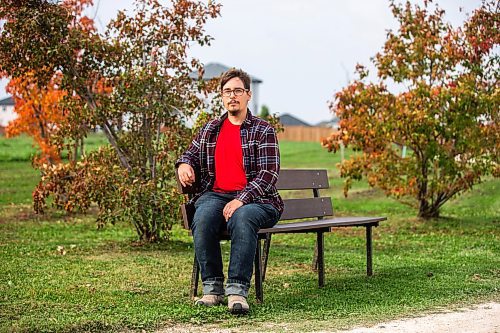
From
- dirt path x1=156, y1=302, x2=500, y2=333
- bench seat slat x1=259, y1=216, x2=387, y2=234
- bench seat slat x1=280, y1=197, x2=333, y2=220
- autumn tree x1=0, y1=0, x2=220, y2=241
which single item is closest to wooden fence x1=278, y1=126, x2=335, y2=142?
autumn tree x1=0, y1=0, x2=220, y2=241

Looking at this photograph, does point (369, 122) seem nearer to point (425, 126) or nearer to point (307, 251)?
point (425, 126)

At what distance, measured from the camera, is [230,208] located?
7.23 meters

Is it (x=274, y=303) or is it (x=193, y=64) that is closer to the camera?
(x=274, y=303)

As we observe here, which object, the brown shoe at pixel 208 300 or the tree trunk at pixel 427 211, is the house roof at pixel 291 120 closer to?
the tree trunk at pixel 427 211

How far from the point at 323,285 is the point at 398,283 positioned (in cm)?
72

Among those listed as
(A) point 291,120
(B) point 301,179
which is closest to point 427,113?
(B) point 301,179

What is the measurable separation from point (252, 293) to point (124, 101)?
386 cm

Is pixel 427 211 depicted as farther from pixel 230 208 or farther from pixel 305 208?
pixel 230 208

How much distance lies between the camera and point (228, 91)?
759cm

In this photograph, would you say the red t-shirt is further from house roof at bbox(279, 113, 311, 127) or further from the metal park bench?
house roof at bbox(279, 113, 311, 127)

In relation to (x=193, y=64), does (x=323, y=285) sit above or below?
below

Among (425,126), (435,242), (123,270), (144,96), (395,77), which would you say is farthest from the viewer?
(395,77)

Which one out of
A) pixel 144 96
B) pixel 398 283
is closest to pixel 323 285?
pixel 398 283

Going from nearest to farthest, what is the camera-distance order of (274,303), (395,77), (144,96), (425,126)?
(274,303) → (144,96) → (425,126) → (395,77)
